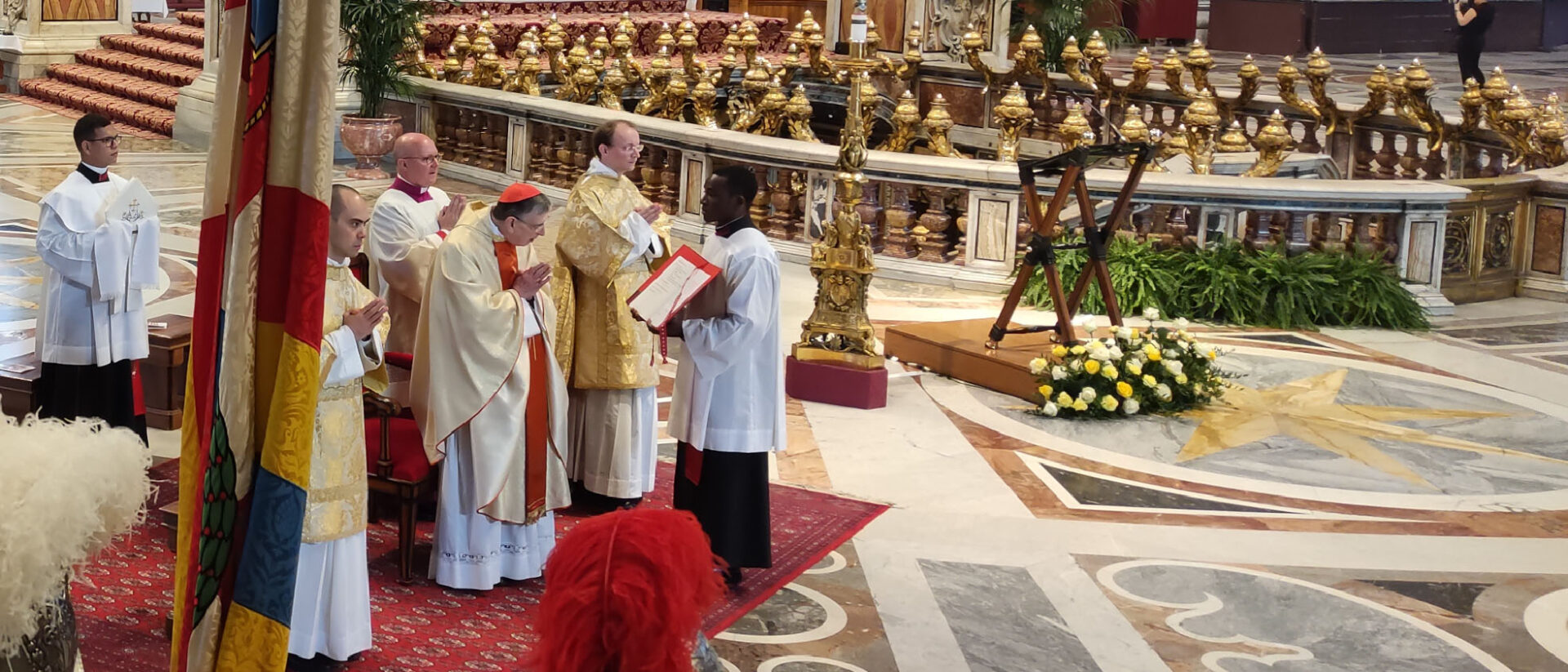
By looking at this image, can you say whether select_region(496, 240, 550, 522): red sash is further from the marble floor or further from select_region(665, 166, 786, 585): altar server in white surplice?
the marble floor

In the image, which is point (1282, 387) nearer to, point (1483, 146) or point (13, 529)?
point (1483, 146)

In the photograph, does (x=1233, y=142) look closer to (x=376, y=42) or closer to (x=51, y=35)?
(x=376, y=42)

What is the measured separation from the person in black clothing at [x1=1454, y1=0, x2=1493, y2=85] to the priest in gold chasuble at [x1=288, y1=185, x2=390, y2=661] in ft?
57.1

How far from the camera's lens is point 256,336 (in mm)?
2479

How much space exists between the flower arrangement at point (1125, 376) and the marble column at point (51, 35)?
49.5ft

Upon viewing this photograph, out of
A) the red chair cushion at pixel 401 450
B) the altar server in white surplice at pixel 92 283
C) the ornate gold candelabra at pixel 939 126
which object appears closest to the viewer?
the red chair cushion at pixel 401 450

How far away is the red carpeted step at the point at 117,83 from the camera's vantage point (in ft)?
55.0

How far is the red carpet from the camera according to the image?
15.6 ft

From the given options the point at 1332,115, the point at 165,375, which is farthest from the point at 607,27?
the point at 165,375

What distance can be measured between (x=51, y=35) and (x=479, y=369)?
16.4 m

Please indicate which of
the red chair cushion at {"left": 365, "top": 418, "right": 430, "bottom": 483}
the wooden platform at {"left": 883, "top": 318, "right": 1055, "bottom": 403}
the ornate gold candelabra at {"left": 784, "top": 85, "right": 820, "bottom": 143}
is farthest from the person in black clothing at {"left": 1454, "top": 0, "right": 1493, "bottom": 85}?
the red chair cushion at {"left": 365, "top": 418, "right": 430, "bottom": 483}

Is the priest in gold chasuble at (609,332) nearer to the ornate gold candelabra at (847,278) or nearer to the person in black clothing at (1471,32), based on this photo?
the ornate gold candelabra at (847,278)

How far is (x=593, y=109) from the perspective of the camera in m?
12.7

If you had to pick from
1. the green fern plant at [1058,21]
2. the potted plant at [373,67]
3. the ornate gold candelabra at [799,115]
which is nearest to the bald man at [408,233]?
the ornate gold candelabra at [799,115]
